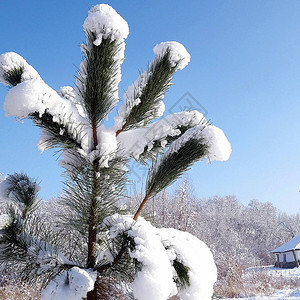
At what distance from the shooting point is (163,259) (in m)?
1.55

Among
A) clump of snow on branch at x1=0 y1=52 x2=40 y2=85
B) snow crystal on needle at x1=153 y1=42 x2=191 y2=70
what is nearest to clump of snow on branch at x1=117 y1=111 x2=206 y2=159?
Result: snow crystal on needle at x1=153 y1=42 x2=191 y2=70

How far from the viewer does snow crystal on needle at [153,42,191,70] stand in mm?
2006

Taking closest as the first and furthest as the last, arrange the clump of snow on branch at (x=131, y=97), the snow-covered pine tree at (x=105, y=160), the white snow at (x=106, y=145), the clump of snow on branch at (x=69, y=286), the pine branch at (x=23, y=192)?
the clump of snow on branch at (x=69, y=286)
the snow-covered pine tree at (x=105, y=160)
the white snow at (x=106, y=145)
the clump of snow on branch at (x=131, y=97)
the pine branch at (x=23, y=192)

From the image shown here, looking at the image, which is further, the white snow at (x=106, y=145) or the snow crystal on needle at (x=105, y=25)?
the white snow at (x=106, y=145)

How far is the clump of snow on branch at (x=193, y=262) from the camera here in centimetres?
175

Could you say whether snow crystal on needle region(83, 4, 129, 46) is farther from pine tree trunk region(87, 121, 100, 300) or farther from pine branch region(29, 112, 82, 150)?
pine tree trunk region(87, 121, 100, 300)

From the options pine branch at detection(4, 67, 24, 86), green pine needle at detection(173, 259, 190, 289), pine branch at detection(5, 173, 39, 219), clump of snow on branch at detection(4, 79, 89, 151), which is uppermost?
pine branch at detection(4, 67, 24, 86)

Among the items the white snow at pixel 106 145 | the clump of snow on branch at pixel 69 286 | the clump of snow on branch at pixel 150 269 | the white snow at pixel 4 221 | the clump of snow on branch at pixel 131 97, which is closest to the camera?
the clump of snow on branch at pixel 150 269

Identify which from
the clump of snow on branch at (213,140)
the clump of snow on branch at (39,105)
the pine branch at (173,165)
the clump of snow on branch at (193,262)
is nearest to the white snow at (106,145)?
the clump of snow on branch at (39,105)

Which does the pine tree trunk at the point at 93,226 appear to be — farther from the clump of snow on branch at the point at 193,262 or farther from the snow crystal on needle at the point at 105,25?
the snow crystal on needle at the point at 105,25

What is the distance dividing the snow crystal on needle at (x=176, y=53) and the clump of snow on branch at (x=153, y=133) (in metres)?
0.41

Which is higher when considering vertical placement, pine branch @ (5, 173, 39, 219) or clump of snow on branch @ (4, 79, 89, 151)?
clump of snow on branch @ (4, 79, 89, 151)

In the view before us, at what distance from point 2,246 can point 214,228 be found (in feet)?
116

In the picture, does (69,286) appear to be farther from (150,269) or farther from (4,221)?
(4,221)
